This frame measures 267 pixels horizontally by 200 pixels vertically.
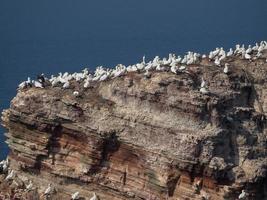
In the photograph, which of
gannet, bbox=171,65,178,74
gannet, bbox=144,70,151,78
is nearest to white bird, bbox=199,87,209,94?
gannet, bbox=171,65,178,74

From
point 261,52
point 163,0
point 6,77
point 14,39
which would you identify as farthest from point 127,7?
point 261,52

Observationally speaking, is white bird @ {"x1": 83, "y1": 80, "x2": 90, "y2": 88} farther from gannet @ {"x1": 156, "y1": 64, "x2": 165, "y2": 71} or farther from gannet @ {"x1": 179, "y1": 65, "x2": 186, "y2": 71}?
gannet @ {"x1": 179, "y1": 65, "x2": 186, "y2": 71}

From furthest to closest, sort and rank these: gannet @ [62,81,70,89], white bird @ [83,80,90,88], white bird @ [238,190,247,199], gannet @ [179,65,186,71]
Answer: gannet @ [62,81,70,89]
white bird @ [83,80,90,88]
gannet @ [179,65,186,71]
white bird @ [238,190,247,199]

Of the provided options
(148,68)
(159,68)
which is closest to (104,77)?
(148,68)

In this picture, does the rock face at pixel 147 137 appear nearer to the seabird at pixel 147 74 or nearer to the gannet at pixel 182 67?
the seabird at pixel 147 74

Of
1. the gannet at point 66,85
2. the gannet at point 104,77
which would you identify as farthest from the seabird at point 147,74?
the gannet at point 66,85

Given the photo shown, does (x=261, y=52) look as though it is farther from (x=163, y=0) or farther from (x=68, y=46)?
(x=163, y=0)

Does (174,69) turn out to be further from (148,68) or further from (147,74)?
(148,68)
